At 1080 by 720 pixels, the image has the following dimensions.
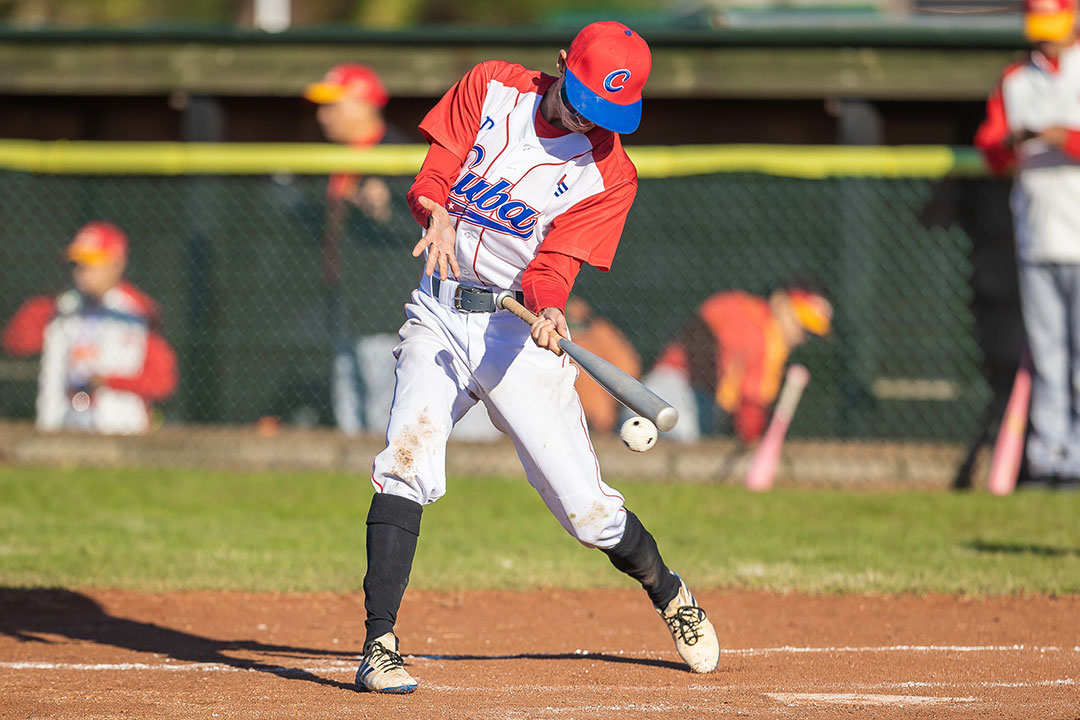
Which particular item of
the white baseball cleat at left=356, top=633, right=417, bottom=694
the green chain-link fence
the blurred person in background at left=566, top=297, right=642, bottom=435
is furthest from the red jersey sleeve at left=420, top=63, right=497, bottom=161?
the green chain-link fence

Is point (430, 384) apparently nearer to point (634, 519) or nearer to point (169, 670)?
point (634, 519)

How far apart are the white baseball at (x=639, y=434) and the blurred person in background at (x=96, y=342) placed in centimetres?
558

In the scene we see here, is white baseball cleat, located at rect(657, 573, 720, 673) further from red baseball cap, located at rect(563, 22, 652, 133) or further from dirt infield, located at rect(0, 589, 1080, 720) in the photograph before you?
red baseball cap, located at rect(563, 22, 652, 133)

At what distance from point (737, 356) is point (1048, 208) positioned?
1.92 m

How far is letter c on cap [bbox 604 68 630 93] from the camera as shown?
12.8ft

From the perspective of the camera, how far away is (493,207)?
4.11 metres

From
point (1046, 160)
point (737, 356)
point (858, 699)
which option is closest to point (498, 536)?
point (737, 356)

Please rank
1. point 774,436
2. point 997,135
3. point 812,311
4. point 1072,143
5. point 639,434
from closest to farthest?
point 639,434, point 1072,143, point 997,135, point 774,436, point 812,311

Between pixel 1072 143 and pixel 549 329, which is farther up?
pixel 1072 143

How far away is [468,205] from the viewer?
4133mm

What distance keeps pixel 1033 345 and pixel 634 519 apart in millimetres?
4275

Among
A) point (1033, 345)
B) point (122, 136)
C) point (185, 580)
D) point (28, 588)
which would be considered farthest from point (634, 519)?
point (122, 136)

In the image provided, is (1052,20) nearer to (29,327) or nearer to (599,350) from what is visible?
(599,350)

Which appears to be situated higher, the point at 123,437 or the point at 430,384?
the point at 123,437
